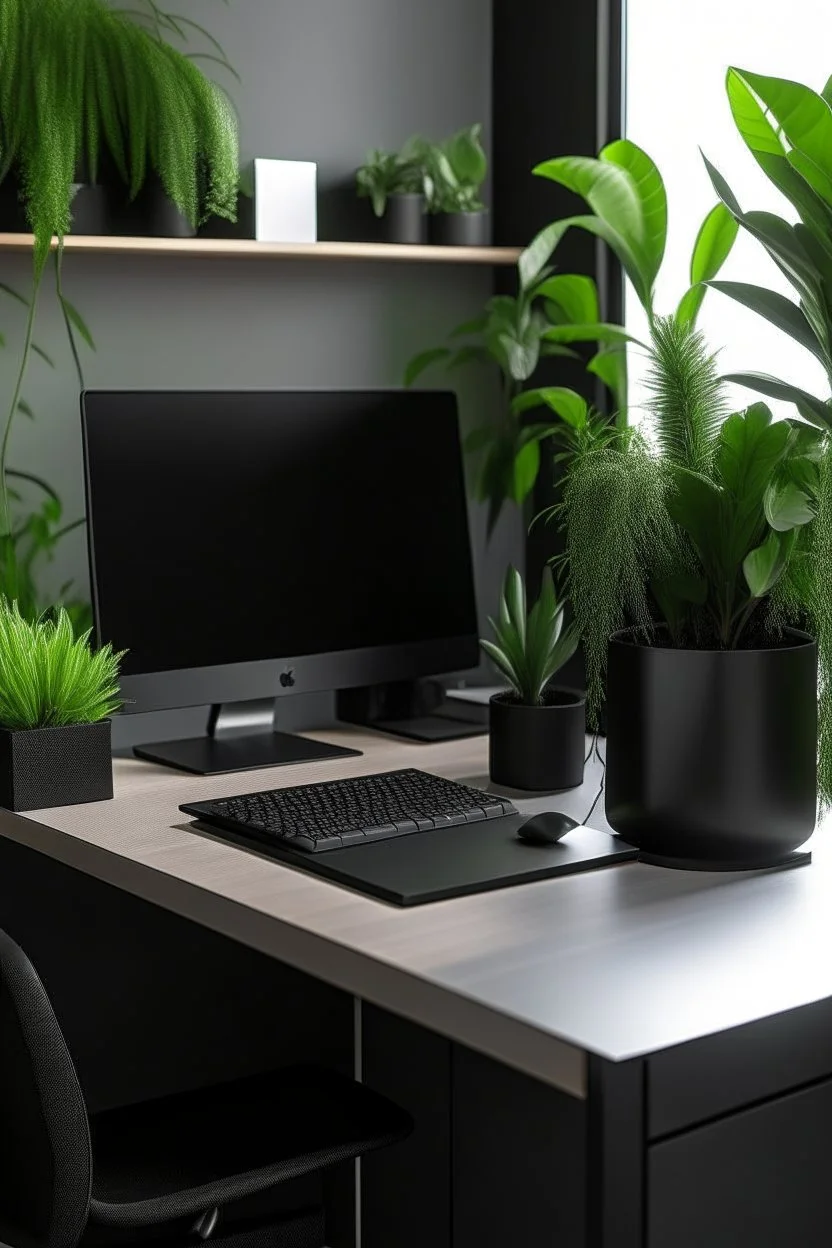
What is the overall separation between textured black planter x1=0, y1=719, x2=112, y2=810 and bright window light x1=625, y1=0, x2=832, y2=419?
0.94m

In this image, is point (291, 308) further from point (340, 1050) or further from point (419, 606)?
point (340, 1050)

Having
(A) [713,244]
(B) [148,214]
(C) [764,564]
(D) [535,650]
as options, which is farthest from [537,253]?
(C) [764,564]

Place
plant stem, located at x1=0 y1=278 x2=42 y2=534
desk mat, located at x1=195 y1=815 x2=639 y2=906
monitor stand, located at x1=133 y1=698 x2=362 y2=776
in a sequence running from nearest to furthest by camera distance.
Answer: desk mat, located at x1=195 y1=815 x2=639 y2=906
monitor stand, located at x1=133 y1=698 x2=362 y2=776
plant stem, located at x1=0 y1=278 x2=42 y2=534

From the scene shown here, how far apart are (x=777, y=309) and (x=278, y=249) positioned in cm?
80

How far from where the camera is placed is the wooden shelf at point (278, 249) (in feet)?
6.83

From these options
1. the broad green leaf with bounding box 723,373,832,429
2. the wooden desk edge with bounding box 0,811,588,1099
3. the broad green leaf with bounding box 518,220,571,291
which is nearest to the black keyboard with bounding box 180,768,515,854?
the wooden desk edge with bounding box 0,811,588,1099

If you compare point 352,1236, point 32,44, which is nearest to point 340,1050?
point 352,1236

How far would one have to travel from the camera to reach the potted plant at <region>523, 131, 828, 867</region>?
5.04 feet

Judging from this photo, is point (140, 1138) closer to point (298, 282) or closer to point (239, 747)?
point (239, 747)

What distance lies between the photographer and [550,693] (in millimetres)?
1965

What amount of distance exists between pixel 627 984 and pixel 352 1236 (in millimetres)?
1122

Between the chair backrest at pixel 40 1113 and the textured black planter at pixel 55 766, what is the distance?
45 cm

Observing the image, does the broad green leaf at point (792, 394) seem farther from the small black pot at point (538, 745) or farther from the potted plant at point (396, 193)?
the potted plant at point (396, 193)

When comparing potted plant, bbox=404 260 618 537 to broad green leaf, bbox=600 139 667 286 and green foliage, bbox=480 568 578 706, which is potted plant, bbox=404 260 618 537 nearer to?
broad green leaf, bbox=600 139 667 286
